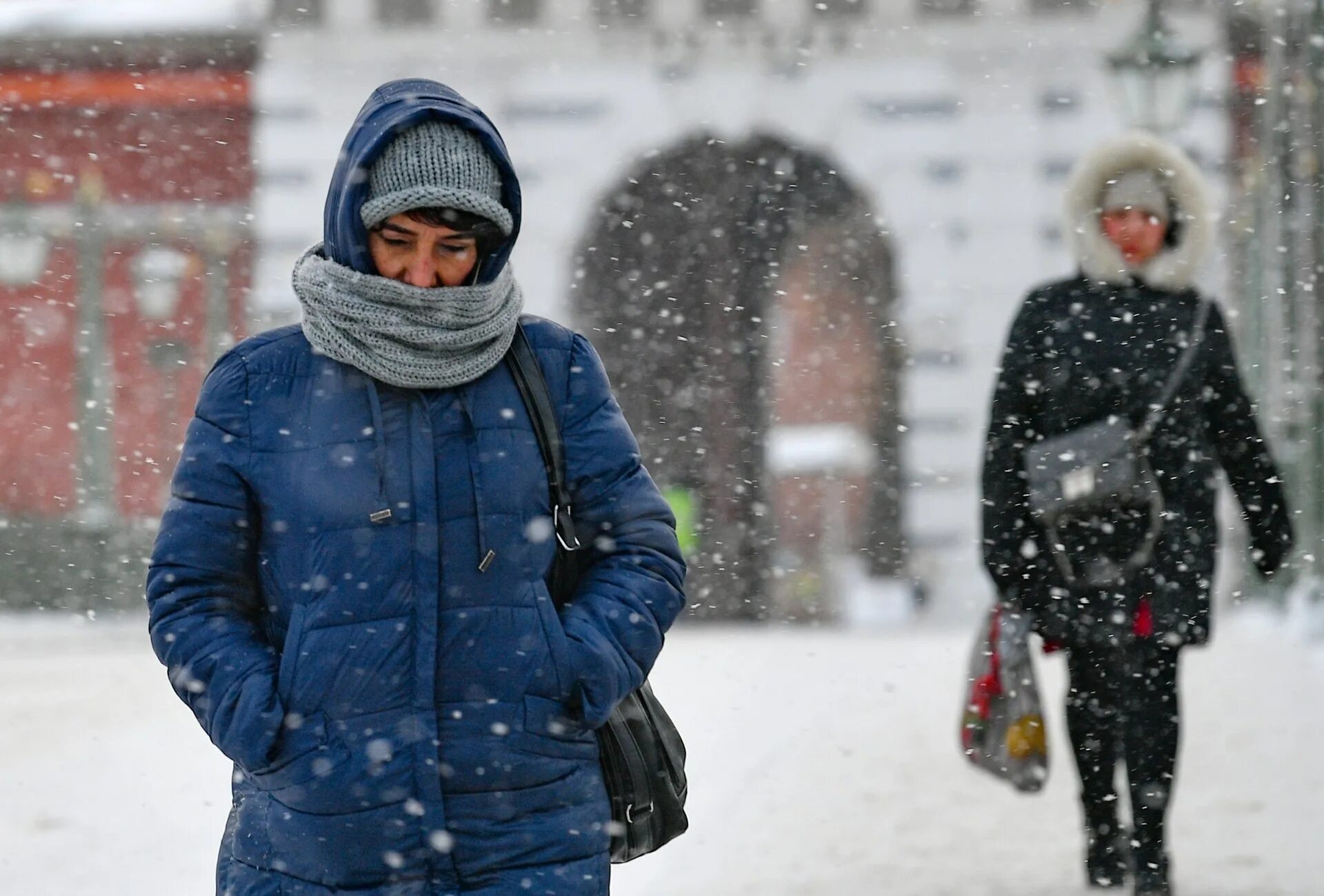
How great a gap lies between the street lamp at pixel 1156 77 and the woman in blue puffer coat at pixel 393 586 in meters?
8.06

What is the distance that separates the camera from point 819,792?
6.81 meters

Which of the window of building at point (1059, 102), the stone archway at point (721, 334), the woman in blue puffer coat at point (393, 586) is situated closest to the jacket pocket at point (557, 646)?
the woman in blue puffer coat at point (393, 586)

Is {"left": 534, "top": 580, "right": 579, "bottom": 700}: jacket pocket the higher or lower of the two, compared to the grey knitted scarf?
lower

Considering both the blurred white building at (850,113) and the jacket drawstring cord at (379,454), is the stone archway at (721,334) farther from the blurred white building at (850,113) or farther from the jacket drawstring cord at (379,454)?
the jacket drawstring cord at (379,454)

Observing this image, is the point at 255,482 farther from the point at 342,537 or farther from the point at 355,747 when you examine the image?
the point at 355,747

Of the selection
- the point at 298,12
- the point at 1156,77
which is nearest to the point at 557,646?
the point at 1156,77

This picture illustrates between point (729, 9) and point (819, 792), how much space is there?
34.2 ft

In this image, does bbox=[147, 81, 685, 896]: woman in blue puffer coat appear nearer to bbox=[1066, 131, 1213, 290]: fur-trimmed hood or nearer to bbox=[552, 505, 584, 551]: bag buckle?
bbox=[552, 505, 584, 551]: bag buckle

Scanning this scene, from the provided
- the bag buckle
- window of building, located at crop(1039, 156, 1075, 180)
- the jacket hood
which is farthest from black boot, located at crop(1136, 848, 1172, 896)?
window of building, located at crop(1039, 156, 1075, 180)

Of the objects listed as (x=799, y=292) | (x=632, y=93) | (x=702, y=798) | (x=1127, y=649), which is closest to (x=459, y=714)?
(x=1127, y=649)

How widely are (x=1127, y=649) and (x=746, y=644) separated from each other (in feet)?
29.2

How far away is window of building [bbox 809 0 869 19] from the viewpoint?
641 inches

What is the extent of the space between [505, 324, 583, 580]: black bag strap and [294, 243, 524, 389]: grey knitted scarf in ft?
0.19

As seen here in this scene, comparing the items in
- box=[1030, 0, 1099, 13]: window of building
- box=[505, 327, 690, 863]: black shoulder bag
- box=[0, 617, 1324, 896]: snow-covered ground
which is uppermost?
box=[1030, 0, 1099, 13]: window of building
